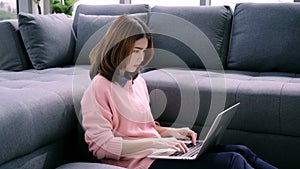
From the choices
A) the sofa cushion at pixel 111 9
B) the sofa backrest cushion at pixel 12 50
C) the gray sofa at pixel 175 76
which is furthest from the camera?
the sofa cushion at pixel 111 9

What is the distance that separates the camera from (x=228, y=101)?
2.00 metres

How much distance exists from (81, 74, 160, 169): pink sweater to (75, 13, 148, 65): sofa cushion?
1.36 m

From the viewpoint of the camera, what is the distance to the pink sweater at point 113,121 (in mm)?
1473

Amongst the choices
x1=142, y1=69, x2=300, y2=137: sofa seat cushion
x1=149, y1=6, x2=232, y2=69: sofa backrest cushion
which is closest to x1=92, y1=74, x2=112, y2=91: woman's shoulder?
x1=142, y1=69, x2=300, y2=137: sofa seat cushion

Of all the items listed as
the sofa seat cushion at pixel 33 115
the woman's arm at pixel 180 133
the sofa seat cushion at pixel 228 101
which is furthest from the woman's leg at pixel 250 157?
the sofa seat cushion at pixel 33 115

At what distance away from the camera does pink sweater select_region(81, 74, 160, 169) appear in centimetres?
147

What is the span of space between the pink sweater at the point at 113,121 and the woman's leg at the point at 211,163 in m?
0.06

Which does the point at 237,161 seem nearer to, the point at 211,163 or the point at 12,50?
the point at 211,163

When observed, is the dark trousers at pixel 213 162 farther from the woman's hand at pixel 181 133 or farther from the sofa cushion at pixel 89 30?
the sofa cushion at pixel 89 30

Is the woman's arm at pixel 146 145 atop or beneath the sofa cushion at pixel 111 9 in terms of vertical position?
beneath

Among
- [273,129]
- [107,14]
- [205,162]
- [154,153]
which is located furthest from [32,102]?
[107,14]

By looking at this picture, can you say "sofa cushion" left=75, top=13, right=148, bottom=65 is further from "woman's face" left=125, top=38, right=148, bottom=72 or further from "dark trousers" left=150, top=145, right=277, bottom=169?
"dark trousers" left=150, top=145, right=277, bottom=169

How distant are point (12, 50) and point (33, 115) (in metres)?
1.31

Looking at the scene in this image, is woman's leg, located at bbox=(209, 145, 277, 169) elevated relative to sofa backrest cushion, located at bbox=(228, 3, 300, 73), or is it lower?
lower
